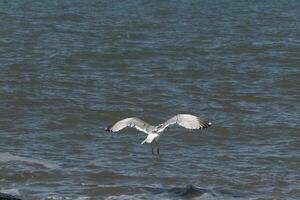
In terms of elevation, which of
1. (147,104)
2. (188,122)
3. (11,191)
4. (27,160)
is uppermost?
(147,104)

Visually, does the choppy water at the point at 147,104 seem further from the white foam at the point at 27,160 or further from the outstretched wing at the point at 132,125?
the outstretched wing at the point at 132,125

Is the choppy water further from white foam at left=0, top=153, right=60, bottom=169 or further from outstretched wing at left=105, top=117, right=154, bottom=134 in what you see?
outstretched wing at left=105, top=117, right=154, bottom=134

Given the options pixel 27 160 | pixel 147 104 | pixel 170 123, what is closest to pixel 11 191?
pixel 27 160

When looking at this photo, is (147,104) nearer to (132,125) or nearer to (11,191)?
(132,125)

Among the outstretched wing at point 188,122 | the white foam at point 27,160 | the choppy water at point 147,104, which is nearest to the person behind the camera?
the outstretched wing at point 188,122

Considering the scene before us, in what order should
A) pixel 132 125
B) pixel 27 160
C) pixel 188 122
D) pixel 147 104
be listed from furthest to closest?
pixel 147 104 < pixel 27 160 < pixel 132 125 < pixel 188 122

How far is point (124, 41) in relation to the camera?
27.2 meters

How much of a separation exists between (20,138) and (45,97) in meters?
3.50

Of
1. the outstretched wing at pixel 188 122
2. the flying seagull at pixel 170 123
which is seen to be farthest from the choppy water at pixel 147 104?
the outstretched wing at pixel 188 122

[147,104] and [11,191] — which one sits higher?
[147,104]

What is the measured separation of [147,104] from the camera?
18172mm

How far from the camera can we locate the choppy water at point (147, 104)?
41.5 feet

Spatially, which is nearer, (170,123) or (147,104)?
(170,123)

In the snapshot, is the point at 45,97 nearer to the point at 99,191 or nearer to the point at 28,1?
the point at 99,191
